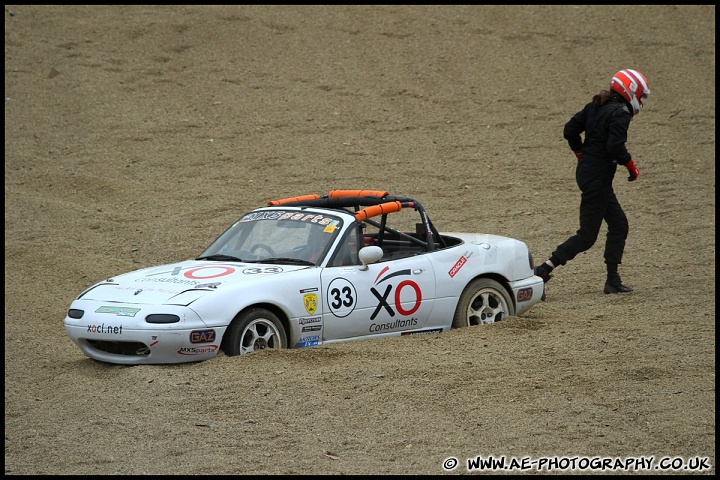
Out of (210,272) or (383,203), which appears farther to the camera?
(383,203)

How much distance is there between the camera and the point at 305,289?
8156 mm

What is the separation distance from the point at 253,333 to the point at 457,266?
7.05ft

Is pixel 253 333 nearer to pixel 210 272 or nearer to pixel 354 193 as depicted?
pixel 210 272

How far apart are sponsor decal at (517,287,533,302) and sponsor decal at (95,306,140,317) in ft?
12.2

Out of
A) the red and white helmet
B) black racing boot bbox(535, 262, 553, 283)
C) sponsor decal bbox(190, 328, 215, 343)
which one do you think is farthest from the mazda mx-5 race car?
the red and white helmet

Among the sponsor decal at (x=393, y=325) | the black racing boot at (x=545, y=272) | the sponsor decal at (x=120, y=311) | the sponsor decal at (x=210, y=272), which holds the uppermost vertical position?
the sponsor decal at (x=210, y=272)

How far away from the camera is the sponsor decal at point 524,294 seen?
9.61 metres

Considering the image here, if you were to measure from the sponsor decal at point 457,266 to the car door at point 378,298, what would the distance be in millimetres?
218

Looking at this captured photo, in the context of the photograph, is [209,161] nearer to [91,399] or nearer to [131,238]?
[131,238]

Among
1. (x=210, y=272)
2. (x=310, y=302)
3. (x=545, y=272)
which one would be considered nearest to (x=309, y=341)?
(x=310, y=302)

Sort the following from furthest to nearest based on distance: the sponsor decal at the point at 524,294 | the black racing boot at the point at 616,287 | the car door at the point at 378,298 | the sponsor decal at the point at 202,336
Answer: the black racing boot at the point at 616,287, the sponsor decal at the point at 524,294, the car door at the point at 378,298, the sponsor decal at the point at 202,336

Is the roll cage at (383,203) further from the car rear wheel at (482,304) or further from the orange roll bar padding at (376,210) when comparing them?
the car rear wheel at (482,304)

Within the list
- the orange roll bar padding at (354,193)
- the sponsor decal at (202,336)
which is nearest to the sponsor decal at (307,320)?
the sponsor decal at (202,336)

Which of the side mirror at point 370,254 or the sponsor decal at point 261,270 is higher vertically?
the side mirror at point 370,254
